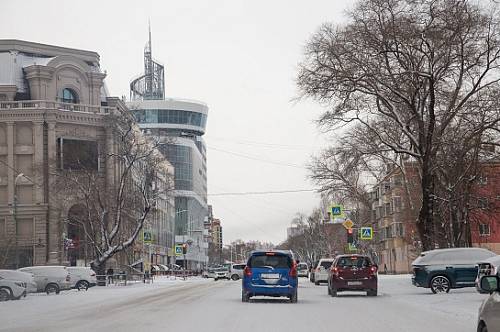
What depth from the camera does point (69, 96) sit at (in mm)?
84000

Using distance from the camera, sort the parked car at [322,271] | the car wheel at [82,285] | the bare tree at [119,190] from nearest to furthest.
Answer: the car wheel at [82,285] < the parked car at [322,271] < the bare tree at [119,190]

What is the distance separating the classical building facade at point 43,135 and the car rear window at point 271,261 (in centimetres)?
4065

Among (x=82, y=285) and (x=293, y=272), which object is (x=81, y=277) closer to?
(x=82, y=285)

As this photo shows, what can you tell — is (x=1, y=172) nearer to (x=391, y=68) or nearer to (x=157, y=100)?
(x=391, y=68)

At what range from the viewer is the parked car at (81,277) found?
45.8 m

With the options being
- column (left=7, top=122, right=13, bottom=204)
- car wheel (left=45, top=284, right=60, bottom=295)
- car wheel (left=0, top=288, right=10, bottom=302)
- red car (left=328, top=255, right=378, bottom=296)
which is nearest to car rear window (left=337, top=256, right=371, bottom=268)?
red car (left=328, top=255, right=378, bottom=296)

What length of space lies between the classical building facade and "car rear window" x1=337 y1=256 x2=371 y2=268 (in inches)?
1506

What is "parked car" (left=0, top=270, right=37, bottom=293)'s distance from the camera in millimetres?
35409

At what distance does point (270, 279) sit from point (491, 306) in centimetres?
1714

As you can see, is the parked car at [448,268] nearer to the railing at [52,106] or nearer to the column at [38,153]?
the railing at [52,106]

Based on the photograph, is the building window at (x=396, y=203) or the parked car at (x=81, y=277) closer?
the parked car at (x=81, y=277)

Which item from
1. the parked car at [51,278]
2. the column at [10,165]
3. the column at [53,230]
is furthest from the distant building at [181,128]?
the parked car at [51,278]

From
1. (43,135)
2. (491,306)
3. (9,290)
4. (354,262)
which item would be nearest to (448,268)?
(354,262)

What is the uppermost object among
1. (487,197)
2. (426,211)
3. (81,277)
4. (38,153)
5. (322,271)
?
(38,153)
